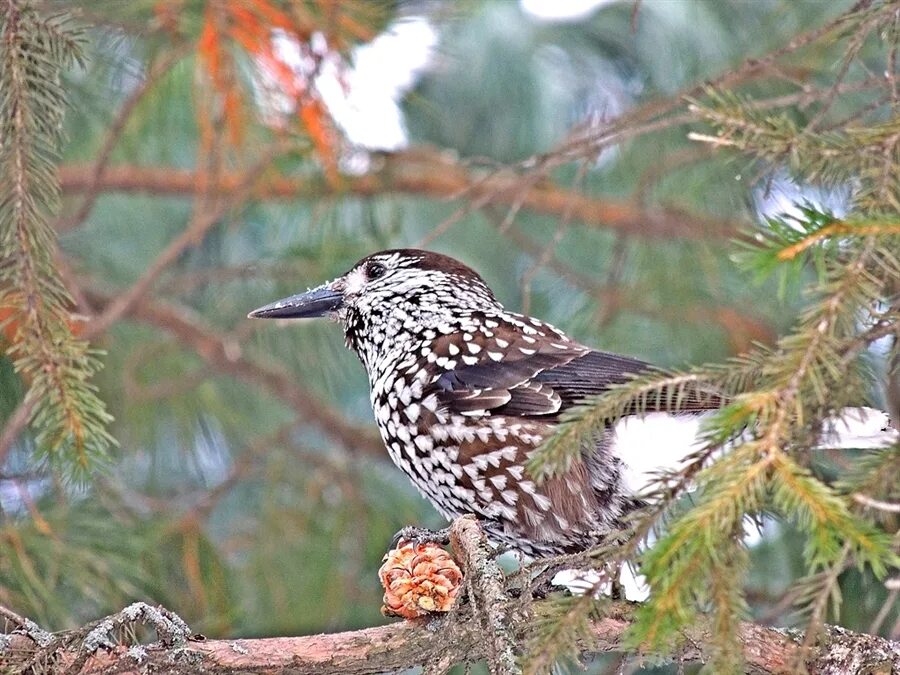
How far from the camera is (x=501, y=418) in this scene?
2.83 metres

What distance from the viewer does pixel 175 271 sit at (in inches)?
210

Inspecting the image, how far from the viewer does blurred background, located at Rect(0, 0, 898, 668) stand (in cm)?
323

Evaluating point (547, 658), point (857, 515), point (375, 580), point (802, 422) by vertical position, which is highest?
point (802, 422)

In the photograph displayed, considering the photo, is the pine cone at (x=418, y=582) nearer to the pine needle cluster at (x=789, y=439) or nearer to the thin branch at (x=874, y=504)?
the pine needle cluster at (x=789, y=439)

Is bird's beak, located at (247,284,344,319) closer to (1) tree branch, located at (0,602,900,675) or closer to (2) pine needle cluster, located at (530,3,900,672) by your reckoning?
(1) tree branch, located at (0,602,900,675)

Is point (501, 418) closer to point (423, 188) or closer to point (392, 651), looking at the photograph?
point (392, 651)

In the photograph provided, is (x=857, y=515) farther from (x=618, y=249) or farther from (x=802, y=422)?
(x=618, y=249)

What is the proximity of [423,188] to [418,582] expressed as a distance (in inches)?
94.5

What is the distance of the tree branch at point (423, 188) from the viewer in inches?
169

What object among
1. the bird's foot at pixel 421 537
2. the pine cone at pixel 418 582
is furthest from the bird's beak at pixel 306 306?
the pine cone at pixel 418 582

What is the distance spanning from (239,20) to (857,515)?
2306mm

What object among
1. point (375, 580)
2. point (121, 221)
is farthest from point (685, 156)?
point (121, 221)

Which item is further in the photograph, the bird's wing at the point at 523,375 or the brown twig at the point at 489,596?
the bird's wing at the point at 523,375

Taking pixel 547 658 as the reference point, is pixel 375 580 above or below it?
below
